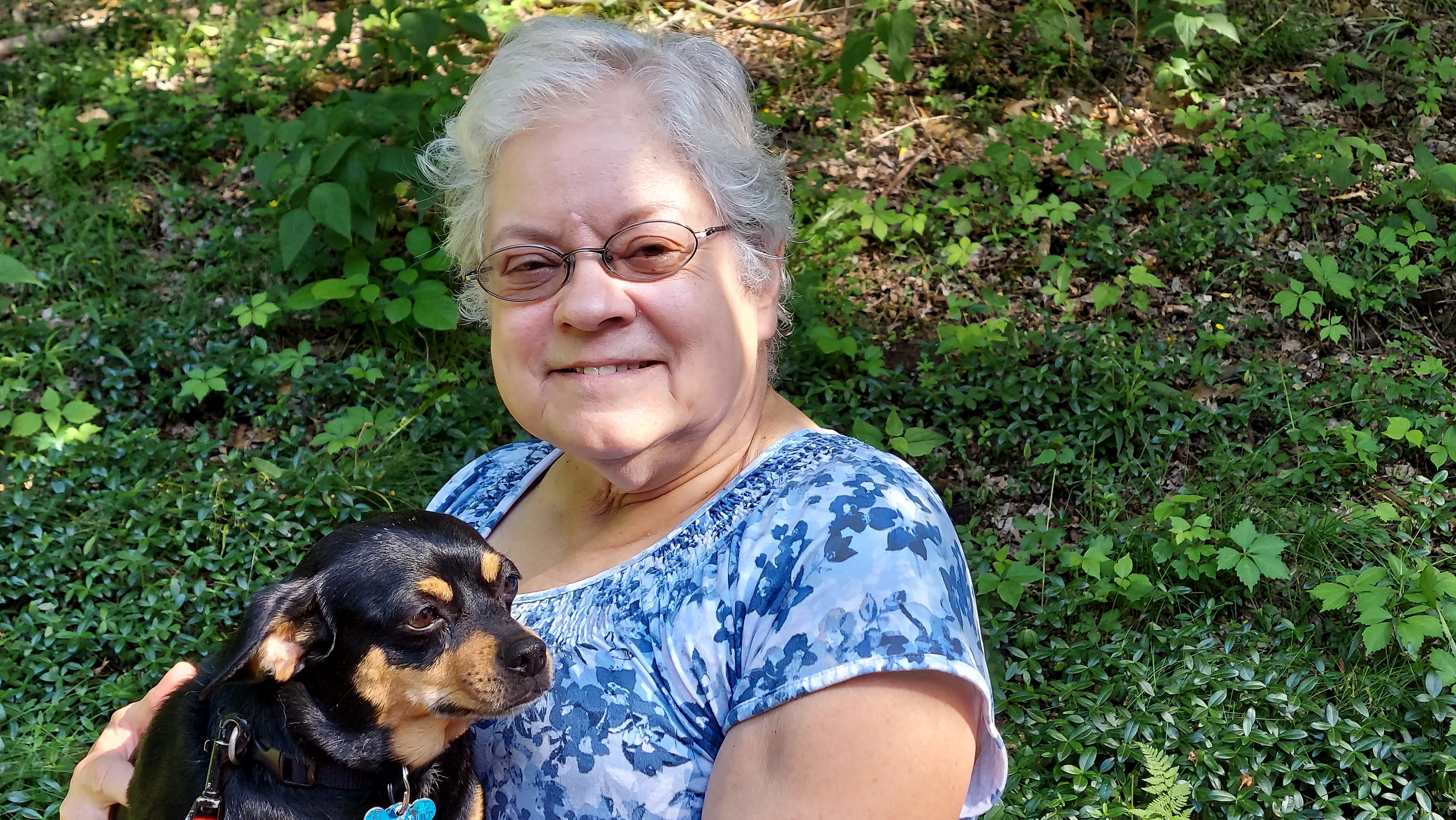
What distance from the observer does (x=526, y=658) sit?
1.87 meters

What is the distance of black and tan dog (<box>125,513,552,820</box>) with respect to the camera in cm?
197

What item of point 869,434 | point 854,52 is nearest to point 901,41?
point 854,52

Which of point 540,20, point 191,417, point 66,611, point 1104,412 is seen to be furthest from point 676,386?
point 191,417

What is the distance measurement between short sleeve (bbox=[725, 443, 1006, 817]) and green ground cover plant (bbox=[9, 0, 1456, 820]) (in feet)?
4.62

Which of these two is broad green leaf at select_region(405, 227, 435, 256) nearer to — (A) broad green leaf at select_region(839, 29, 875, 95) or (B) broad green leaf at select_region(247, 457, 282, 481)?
(B) broad green leaf at select_region(247, 457, 282, 481)

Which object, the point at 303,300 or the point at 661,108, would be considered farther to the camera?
the point at 303,300

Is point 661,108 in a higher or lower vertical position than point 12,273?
higher

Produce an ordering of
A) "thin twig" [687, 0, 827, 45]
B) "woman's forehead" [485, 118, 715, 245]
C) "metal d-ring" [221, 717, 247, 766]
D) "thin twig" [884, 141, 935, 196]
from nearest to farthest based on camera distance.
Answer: "woman's forehead" [485, 118, 715, 245], "metal d-ring" [221, 717, 247, 766], "thin twig" [884, 141, 935, 196], "thin twig" [687, 0, 827, 45]

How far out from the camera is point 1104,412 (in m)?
3.90

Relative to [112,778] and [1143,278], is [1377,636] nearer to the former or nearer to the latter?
[1143,278]

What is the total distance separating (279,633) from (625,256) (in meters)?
0.95

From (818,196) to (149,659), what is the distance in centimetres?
326

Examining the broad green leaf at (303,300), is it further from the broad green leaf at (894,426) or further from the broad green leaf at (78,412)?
the broad green leaf at (894,426)

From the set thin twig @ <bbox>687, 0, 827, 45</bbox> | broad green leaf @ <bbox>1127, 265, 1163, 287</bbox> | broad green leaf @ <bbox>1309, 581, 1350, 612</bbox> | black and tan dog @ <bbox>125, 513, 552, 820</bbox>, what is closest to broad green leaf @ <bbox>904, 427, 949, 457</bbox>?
broad green leaf @ <bbox>1127, 265, 1163, 287</bbox>
